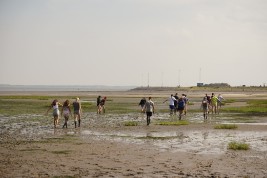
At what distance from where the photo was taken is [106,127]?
80.7ft

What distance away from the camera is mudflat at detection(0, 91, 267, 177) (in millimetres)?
11344

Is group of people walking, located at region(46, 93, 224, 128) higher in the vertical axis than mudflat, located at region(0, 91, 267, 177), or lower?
higher

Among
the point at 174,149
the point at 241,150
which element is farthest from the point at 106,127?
the point at 241,150

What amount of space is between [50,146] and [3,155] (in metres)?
2.58

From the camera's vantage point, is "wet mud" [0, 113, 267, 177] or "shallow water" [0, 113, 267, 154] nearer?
"wet mud" [0, 113, 267, 177]

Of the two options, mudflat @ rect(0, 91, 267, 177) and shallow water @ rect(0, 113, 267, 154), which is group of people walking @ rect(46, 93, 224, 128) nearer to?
shallow water @ rect(0, 113, 267, 154)

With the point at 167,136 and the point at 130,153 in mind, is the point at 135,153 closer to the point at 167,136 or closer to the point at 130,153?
the point at 130,153

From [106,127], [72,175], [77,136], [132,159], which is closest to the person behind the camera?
[72,175]

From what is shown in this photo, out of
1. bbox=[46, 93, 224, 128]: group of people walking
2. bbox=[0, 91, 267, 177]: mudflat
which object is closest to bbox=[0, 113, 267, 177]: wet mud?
bbox=[0, 91, 267, 177]: mudflat

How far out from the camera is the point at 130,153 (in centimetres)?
1448

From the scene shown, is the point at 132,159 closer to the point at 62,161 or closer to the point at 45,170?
the point at 62,161

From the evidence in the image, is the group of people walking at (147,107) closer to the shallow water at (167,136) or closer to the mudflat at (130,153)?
the shallow water at (167,136)

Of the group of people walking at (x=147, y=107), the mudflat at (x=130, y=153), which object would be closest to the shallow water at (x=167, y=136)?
the mudflat at (x=130, y=153)

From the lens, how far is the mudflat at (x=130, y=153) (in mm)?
11344
